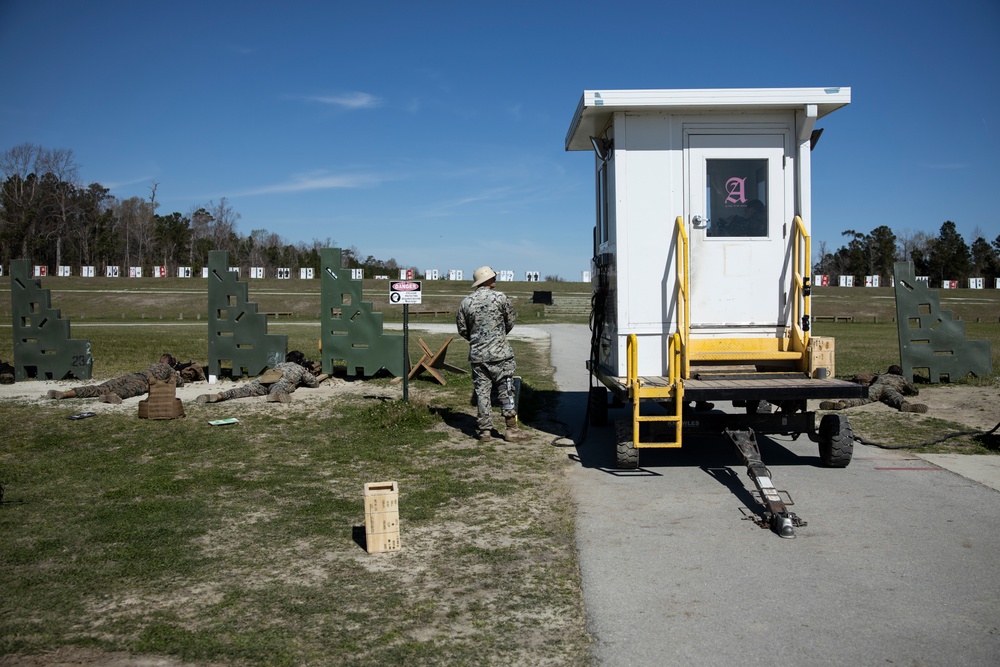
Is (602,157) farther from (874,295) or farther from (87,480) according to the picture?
(874,295)

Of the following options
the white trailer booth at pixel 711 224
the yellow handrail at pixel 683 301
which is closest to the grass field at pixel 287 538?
the yellow handrail at pixel 683 301

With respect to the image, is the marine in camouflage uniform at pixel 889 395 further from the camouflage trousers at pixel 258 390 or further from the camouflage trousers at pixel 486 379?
the camouflage trousers at pixel 258 390

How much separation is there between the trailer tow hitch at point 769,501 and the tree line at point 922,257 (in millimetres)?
76531

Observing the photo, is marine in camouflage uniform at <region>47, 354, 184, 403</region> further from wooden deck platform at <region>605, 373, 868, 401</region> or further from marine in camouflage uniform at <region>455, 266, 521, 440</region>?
wooden deck platform at <region>605, 373, 868, 401</region>

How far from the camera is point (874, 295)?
5712 centimetres

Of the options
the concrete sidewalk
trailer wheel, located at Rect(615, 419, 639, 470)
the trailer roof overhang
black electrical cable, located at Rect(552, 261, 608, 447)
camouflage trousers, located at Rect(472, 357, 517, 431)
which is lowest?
the concrete sidewalk

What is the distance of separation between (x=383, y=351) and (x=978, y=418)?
9220 mm

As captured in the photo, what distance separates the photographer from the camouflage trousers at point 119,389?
11.9 meters

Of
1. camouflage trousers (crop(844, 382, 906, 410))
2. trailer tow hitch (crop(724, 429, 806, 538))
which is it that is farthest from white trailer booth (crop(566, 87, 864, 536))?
camouflage trousers (crop(844, 382, 906, 410))

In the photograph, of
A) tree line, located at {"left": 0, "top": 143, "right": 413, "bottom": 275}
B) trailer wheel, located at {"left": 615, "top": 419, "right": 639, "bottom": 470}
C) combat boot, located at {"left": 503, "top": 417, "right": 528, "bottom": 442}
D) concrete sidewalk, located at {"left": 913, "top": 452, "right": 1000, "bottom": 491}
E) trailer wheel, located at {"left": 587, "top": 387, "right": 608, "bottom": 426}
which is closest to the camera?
concrete sidewalk, located at {"left": 913, "top": 452, "right": 1000, "bottom": 491}

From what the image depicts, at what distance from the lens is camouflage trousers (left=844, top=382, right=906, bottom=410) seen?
1123 cm

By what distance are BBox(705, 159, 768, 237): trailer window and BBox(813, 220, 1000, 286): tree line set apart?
75.0m

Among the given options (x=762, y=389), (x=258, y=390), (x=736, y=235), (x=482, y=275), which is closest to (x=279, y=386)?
(x=258, y=390)

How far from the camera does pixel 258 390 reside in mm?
12320
